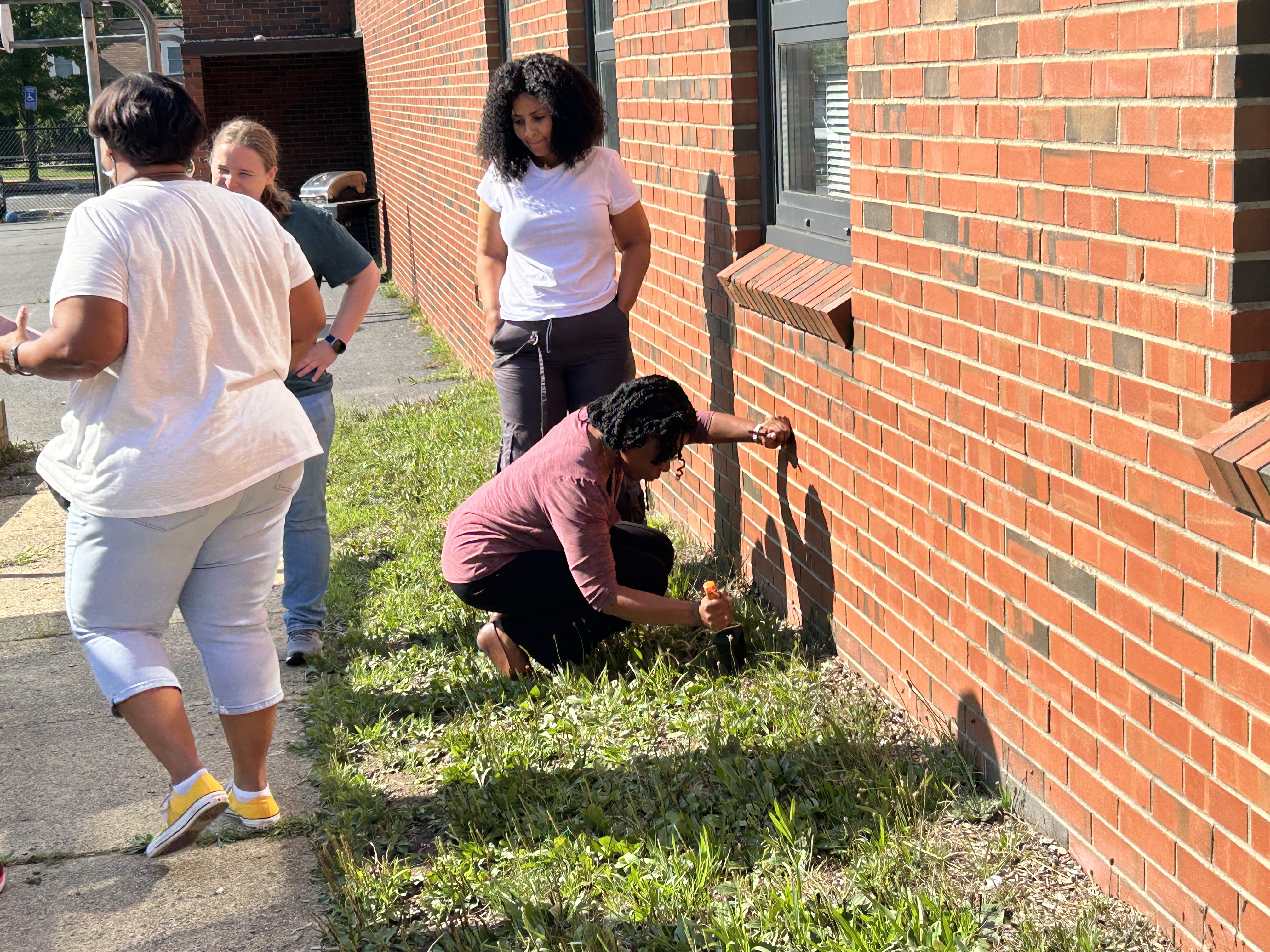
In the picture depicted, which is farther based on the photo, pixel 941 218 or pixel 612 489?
pixel 612 489

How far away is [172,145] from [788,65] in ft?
6.72

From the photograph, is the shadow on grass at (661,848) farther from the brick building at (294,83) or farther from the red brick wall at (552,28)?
the brick building at (294,83)

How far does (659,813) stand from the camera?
3.41m

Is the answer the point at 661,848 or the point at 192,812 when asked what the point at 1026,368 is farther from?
the point at 192,812

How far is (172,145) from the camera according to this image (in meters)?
3.24

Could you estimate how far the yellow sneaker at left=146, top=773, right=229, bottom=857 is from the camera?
3.25 m

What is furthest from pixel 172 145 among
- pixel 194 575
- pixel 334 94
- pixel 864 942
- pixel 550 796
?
pixel 334 94

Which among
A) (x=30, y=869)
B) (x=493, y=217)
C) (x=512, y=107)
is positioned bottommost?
(x=30, y=869)

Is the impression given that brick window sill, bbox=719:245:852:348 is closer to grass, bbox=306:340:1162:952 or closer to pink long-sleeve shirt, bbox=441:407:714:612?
pink long-sleeve shirt, bbox=441:407:714:612

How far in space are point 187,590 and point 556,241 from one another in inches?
77.5

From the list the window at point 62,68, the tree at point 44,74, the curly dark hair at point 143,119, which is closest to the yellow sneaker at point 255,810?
the curly dark hair at point 143,119

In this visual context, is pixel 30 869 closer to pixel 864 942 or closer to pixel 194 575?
pixel 194 575

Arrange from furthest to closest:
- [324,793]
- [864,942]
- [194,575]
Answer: [324,793], [194,575], [864,942]

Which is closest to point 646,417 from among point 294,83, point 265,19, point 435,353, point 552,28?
point 552,28
